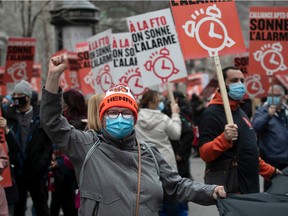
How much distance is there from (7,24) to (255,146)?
18.2 meters

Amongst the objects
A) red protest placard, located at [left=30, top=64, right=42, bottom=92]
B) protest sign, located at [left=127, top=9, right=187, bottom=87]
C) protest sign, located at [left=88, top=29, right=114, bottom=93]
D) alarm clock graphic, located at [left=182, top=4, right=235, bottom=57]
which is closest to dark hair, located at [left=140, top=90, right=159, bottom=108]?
protest sign, located at [left=127, top=9, right=187, bottom=87]

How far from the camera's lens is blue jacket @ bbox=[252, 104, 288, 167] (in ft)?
27.2

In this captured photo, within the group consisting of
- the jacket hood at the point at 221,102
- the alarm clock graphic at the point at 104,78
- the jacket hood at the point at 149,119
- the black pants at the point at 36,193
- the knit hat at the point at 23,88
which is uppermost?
the alarm clock graphic at the point at 104,78

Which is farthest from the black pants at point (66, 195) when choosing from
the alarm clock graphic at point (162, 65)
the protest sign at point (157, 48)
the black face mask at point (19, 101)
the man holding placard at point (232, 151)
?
the man holding placard at point (232, 151)

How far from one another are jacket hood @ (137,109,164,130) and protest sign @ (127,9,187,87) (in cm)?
88

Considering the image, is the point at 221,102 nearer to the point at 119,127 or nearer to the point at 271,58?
the point at 119,127

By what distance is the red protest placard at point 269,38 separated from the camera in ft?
27.6

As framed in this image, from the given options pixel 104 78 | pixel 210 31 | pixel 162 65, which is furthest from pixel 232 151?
pixel 104 78

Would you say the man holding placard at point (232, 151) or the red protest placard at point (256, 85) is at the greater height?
the red protest placard at point (256, 85)

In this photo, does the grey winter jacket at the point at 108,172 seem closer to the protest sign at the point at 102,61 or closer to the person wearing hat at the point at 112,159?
the person wearing hat at the point at 112,159

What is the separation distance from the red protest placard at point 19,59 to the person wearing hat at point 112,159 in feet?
26.6

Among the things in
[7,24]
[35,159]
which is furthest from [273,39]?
[7,24]

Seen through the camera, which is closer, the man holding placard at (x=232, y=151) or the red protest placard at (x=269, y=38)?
the man holding placard at (x=232, y=151)

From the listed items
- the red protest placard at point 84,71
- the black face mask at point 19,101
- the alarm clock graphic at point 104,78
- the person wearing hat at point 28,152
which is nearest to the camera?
the person wearing hat at point 28,152
